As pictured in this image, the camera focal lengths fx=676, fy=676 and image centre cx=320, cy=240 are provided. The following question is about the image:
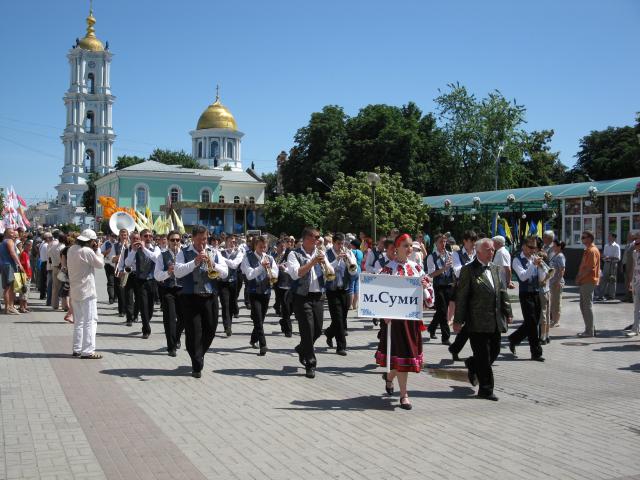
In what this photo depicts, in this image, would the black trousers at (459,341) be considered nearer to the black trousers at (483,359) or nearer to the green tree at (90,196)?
the black trousers at (483,359)

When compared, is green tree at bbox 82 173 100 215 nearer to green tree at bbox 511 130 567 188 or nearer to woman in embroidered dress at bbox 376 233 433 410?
green tree at bbox 511 130 567 188

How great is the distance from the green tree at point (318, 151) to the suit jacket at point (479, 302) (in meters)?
49.8

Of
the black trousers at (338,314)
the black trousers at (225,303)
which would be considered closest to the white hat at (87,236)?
the black trousers at (225,303)

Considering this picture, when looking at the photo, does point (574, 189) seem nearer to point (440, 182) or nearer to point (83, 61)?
point (440, 182)

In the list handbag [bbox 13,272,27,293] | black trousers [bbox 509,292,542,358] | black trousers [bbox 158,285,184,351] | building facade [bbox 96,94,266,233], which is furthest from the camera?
building facade [bbox 96,94,266,233]

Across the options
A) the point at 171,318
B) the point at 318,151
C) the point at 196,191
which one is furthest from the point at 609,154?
the point at 171,318

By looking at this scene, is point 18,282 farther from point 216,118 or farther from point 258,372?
point 216,118

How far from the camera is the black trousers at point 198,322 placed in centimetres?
933

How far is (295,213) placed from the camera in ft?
178

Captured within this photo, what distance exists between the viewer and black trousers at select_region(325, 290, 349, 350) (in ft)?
37.4

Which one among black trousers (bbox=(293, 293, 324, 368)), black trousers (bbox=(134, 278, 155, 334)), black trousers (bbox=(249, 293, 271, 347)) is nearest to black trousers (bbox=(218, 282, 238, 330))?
black trousers (bbox=(134, 278, 155, 334))

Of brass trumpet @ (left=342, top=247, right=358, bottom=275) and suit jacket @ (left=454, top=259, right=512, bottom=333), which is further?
brass trumpet @ (left=342, top=247, right=358, bottom=275)

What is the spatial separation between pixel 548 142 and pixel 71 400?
70348 millimetres

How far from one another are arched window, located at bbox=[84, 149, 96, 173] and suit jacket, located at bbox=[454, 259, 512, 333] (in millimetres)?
113636
